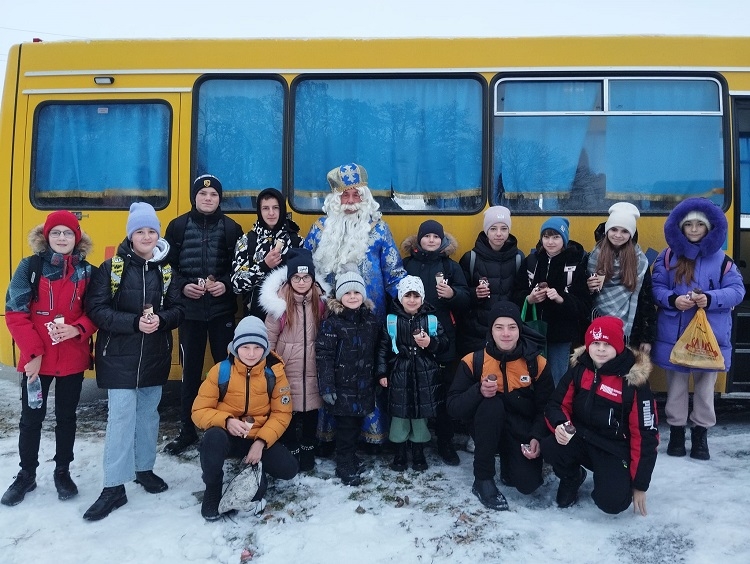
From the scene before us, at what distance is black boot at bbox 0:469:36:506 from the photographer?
3568 millimetres

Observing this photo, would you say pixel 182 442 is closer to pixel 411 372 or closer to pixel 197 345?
pixel 197 345

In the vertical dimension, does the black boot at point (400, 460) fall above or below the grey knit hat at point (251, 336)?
below

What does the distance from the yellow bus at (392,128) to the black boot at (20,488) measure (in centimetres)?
165

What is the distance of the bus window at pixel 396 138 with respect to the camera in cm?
470

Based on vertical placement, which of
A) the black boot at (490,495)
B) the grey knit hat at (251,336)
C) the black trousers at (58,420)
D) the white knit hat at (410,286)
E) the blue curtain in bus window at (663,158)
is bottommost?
the black boot at (490,495)

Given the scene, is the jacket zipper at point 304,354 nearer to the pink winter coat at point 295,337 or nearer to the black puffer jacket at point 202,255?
the pink winter coat at point 295,337

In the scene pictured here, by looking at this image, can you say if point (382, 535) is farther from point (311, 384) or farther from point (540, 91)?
point (540, 91)

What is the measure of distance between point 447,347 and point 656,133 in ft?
8.26

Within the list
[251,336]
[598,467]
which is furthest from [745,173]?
[251,336]

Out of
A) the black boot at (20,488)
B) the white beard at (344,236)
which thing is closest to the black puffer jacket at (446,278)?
the white beard at (344,236)

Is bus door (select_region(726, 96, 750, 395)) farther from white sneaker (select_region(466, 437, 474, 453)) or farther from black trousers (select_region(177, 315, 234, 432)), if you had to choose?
black trousers (select_region(177, 315, 234, 432))

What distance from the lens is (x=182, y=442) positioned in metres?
4.46

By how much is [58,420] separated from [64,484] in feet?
1.38

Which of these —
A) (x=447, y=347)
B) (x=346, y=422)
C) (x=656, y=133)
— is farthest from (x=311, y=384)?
(x=656, y=133)
